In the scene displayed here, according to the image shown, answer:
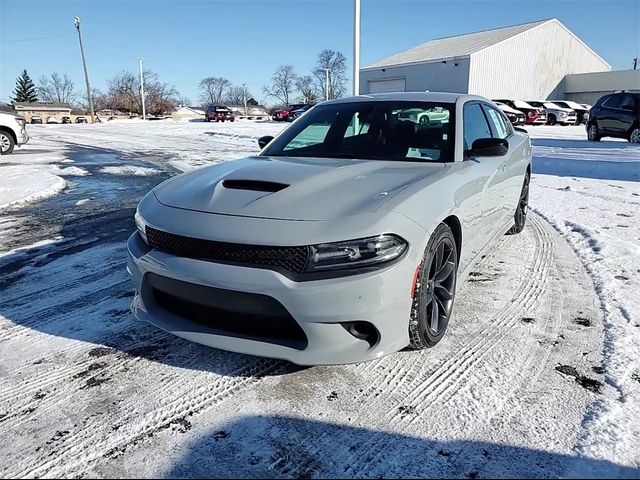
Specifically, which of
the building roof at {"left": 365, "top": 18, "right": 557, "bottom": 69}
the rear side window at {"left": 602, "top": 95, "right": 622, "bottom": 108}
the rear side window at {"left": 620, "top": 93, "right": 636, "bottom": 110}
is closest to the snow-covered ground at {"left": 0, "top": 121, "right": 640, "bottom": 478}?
the rear side window at {"left": 620, "top": 93, "right": 636, "bottom": 110}

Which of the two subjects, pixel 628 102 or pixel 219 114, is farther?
pixel 219 114

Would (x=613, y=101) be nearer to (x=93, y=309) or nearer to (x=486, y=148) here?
(x=486, y=148)

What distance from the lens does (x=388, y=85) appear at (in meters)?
43.3

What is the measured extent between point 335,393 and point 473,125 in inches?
96.3

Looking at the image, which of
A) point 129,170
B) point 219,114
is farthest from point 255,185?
point 219,114

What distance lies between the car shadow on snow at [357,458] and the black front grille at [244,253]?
2.34 feet

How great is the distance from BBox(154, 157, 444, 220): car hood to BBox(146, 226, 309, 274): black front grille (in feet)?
0.61

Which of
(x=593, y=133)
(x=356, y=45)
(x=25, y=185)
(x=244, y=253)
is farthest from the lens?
(x=593, y=133)

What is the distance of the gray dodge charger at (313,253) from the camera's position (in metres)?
2.12

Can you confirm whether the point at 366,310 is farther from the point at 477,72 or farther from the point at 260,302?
the point at 477,72

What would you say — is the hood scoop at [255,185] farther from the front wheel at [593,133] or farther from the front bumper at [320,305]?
the front wheel at [593,133]

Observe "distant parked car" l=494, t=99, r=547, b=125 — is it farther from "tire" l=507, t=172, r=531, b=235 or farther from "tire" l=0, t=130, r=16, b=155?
"tire" l=507, t=172, r=531, b=235

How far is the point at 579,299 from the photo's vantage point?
340cm

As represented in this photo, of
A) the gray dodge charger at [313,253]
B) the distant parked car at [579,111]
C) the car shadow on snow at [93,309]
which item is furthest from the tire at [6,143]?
the distant parked car at [579,111]
